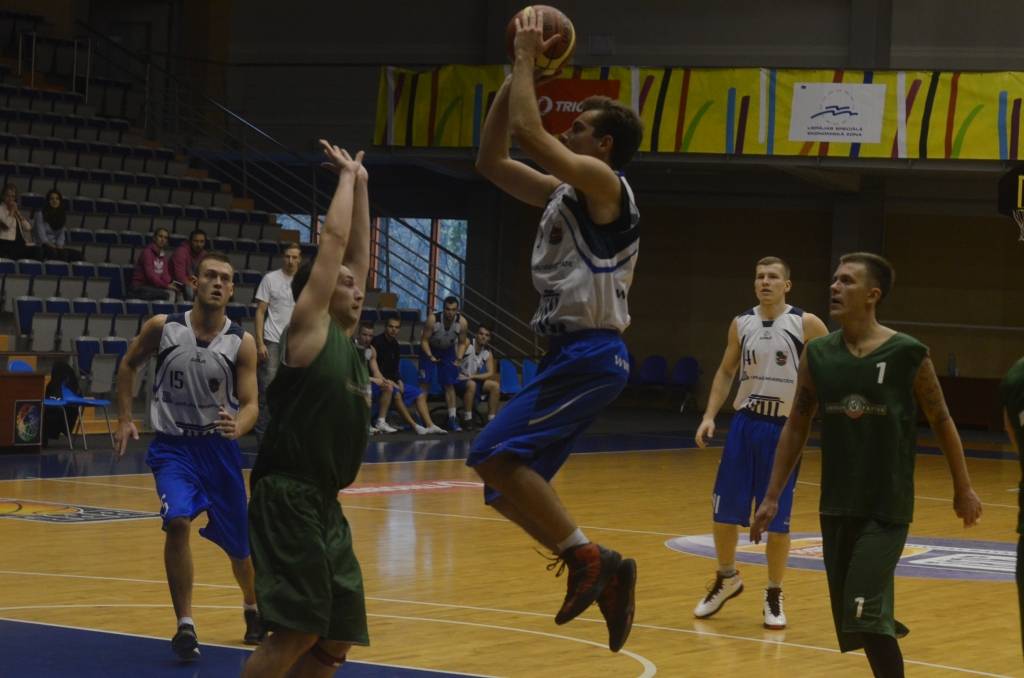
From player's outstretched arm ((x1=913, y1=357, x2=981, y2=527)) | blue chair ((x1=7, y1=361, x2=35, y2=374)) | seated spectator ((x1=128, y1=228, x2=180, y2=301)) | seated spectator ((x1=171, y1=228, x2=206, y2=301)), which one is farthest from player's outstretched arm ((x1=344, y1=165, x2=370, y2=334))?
seated spectator ((x1=171, y1=228, x2=206, y2=301))

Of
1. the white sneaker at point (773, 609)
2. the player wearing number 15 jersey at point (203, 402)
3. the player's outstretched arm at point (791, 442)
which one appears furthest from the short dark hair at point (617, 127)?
the white sneaker at point (773, 609)

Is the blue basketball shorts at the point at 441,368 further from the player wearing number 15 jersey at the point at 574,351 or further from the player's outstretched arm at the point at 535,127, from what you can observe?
the player's outstretched arm at the point at 535,127

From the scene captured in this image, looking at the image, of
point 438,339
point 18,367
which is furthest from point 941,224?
point 18,367

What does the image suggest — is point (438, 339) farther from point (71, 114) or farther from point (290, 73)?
point (290, 73)

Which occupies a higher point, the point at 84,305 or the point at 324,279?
the point at 324,279

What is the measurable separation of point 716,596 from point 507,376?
12.7 meters

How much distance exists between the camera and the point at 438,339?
19156 millimetres

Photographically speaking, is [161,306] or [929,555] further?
[161,306]

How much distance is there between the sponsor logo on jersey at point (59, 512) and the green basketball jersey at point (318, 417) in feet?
22.1

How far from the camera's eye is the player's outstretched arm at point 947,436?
18.0 ft

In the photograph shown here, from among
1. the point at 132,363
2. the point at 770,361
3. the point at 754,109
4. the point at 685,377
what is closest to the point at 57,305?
the point at 754,109

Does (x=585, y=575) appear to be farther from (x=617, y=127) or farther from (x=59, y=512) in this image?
(x=59, y=512)

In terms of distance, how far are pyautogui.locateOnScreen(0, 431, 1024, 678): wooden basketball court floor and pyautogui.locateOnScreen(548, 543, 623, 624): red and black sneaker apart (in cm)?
194

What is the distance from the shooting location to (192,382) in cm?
716
